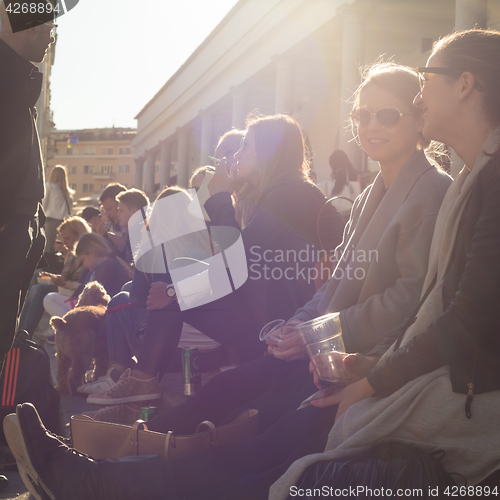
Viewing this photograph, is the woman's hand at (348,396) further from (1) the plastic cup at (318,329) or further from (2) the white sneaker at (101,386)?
(2) the white sneaker at (101,386)

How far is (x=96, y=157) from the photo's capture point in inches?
3356

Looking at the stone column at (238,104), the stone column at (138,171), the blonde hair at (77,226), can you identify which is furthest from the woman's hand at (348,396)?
the stone column at (138,171)

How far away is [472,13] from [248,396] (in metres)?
8.43

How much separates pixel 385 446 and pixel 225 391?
3.05 feet

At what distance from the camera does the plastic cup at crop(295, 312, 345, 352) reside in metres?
2.25

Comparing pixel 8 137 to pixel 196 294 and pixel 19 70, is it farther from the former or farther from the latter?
pixel 196 294

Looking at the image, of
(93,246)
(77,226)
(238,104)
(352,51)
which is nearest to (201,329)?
(93,246)

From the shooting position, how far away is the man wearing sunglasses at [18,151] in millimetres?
2230

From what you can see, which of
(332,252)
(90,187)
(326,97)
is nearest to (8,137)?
(332,252)

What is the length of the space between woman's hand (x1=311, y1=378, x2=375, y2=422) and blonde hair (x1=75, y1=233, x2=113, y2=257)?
4359mm

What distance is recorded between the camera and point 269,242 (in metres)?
3.33

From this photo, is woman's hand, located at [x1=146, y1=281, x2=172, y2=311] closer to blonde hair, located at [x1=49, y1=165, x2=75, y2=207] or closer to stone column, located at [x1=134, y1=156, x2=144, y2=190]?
blonde hair, located at [x1=49, y1=165, x2=75, y2=207]

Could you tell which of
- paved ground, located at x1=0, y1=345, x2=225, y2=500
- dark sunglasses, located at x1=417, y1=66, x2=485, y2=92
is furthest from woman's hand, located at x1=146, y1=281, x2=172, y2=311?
dark sunglasses, located at x1=417, y1=66, x2=485, y2=92

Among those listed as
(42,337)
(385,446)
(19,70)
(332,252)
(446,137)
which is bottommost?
(42,337)
